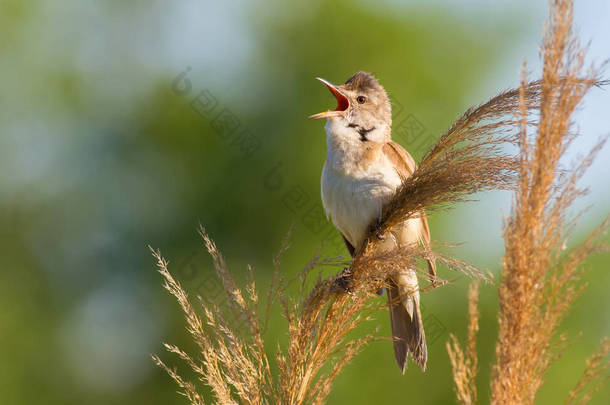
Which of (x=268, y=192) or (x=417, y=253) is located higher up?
(x=417, y=253)

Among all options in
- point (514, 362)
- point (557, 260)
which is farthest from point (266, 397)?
point (557, 260)

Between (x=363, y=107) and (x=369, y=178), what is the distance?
23.4 inches

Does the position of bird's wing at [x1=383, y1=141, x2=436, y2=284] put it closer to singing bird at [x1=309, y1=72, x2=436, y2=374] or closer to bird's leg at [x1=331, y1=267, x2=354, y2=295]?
singing bird at [x1=309, y1=72, x2=436, y2=374]

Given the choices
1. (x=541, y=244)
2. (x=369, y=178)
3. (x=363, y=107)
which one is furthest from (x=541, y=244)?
(x=363, y=107)

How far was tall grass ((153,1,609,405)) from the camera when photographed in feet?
5.80

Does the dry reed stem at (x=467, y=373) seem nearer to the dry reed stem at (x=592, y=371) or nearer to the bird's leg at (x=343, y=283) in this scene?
the dry reed stem at (x=592, y=371)

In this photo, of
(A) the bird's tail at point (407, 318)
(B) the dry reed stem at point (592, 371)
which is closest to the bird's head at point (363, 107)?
(A) the bird's tail at point (407, 318)

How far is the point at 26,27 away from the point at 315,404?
1344cm

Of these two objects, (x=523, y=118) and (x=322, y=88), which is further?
(x=322, y=88)

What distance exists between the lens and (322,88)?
1127cm

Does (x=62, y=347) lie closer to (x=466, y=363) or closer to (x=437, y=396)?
(x=437, y=396)

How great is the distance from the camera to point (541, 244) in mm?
1767

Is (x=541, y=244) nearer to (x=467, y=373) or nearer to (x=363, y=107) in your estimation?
(x=467, y=373)

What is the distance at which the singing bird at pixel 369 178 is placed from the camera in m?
3.40
